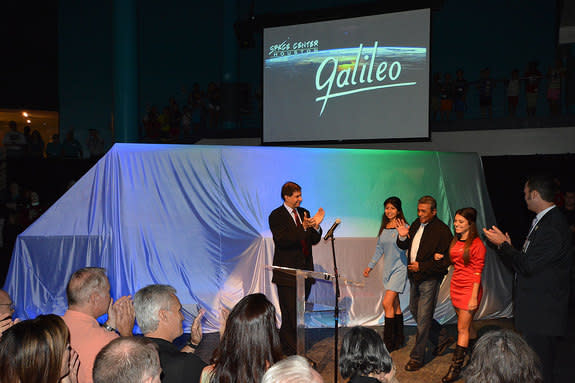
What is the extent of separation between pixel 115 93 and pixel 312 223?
787 centimetres

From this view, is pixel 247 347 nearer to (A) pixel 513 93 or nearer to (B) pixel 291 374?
(B) pixel 291 374

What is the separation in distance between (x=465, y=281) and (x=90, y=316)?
3168 mm

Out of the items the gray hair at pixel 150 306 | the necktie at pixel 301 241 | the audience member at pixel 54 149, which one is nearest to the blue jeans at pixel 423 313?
the necktie at pixel 301 241

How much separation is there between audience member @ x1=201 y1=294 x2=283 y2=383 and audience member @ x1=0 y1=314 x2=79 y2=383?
61 cm

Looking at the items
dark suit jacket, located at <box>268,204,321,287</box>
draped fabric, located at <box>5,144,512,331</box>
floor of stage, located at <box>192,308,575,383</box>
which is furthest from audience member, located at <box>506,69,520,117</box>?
dark suit jacket, located at <box>268,204,321,287</box>

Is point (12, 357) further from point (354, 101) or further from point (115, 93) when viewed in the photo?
point (115, 93)

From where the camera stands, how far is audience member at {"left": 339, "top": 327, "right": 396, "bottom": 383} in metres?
2.23

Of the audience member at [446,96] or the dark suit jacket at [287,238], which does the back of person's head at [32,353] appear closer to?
the dark suit jacket at [287,238]

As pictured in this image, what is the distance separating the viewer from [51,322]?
6.48 feet

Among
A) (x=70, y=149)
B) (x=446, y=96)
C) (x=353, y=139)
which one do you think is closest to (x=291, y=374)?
(x=353, y=139)

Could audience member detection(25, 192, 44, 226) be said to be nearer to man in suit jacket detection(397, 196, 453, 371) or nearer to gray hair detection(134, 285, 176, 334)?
man in suit jacket detection(397, 196, 453, 371)

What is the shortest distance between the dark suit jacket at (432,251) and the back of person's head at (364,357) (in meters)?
2.69

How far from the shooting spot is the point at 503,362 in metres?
1.97

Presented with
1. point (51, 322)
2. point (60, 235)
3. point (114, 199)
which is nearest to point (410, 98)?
point (114, 199)
